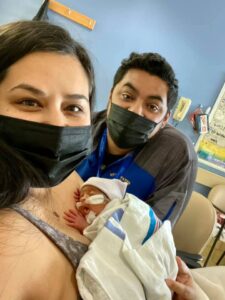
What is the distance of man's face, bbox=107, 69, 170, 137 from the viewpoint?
51.8 inches

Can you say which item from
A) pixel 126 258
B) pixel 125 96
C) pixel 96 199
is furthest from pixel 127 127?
pixel 126 258

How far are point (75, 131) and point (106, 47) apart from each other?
234cm

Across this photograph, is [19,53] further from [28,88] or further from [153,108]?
[153,108]

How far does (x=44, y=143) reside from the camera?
69 cm

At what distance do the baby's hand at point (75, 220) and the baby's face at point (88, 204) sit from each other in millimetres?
46

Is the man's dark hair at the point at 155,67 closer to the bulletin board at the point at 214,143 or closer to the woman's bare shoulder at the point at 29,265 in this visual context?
the woman's bare shoulder at the point at 29,265

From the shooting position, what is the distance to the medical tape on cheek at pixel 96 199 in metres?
1.06

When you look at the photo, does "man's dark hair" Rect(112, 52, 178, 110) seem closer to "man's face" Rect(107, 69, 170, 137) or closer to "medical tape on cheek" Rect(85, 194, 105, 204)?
"man's face" Rect(107, 69, 170, 137)

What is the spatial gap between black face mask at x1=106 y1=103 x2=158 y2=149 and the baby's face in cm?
34

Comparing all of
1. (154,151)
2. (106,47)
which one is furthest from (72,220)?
(106,47)

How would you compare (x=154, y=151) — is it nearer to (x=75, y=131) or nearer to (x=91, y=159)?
(x=91, y=159)

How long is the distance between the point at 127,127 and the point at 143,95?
175mm

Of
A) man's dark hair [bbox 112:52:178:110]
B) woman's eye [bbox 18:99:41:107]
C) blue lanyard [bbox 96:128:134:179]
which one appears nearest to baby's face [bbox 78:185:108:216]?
blue lanyard [bbox 96:128:134:179]

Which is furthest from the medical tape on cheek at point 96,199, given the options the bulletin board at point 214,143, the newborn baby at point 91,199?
the bulletin board at point 214,143
